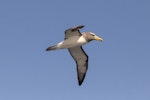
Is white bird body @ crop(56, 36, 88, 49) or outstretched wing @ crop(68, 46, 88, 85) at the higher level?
white bird body @ crop(56, 36, 88, 49)

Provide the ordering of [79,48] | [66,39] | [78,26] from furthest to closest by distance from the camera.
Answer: [79,48] < [66,39] < [78,26]

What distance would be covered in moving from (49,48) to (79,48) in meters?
5.31

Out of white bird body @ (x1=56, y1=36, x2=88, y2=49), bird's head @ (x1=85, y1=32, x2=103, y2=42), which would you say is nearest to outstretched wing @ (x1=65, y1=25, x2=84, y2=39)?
white bird body @ (x1=56, y1=36, x2=88, y2=49)

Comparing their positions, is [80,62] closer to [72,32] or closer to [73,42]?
[73,42]

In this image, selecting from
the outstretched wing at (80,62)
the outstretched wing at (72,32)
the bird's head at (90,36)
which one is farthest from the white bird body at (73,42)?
the outstretched wing at (80,62)

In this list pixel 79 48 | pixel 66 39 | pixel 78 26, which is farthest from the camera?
pixel 79 48

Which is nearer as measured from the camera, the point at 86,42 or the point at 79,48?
the point at 86,42

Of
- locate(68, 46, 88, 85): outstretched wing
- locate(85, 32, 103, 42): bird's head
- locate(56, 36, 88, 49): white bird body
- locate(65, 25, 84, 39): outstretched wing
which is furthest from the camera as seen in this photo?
locate(68, 46, 88, 85): outstretched wing

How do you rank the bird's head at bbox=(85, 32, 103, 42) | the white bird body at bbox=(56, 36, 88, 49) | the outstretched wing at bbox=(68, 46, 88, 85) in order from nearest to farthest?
the white bird body at bbox=(56, 36, 88, 49) → the bird's head at bbox=(85, 32, 103, 42) → the outstretched wing at bbox=(68, 46, 88, 85)

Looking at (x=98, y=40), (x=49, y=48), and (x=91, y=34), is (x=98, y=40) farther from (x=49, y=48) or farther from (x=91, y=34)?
(x=49, y=48)

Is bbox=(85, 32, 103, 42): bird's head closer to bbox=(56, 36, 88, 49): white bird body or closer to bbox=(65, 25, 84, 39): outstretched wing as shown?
bbox=(56, 36, 88, 49): white bird body

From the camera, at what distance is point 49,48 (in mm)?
32875

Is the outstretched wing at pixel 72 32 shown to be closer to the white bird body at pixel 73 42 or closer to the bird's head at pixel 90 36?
the white bird body at pixel 73 42

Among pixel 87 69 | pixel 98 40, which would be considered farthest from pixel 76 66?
pixel 98 40
